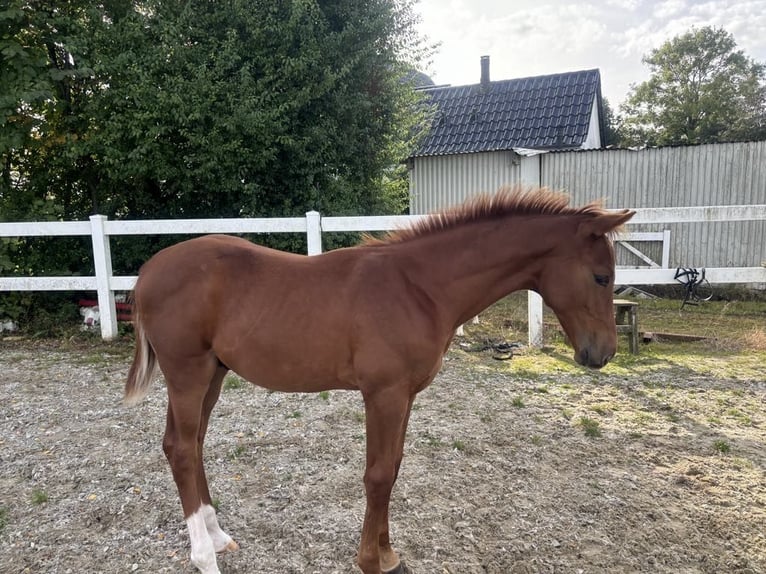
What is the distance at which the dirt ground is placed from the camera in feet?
7.68

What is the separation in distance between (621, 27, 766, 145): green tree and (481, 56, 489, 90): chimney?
12.4 meters

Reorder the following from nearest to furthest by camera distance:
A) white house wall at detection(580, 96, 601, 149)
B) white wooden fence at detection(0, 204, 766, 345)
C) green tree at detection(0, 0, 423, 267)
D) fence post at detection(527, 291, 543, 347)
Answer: white wooden fence at detection(0, 204, 766, 345), fence post at detection(527, 291, 543, 347), green tree at detection(0, 0, 423, 267), white house wall at detection(580, 96, 601, 149)

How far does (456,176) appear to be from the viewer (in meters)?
11.7

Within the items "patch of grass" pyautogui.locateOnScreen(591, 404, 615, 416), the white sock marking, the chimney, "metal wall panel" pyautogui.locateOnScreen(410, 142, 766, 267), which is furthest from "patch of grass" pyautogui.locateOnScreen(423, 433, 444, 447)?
the chimney

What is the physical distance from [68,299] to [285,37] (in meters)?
4.65

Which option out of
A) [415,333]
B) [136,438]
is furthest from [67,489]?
[415,333]

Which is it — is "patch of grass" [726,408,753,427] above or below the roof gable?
below

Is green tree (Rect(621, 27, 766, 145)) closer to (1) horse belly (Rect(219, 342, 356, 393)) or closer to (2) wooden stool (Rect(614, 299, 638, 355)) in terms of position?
(2) wooden stool (Rect(614, 299, 638, 355))

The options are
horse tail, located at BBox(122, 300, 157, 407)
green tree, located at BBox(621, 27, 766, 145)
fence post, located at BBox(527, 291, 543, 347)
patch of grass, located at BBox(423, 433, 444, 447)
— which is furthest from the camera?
green tree, located at BBox(621, 27, 766, 145)

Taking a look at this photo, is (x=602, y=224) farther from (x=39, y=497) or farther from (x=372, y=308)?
(x=39, y=497)

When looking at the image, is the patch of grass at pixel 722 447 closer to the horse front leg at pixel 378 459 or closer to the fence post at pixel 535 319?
the fence post at pixel 535 319

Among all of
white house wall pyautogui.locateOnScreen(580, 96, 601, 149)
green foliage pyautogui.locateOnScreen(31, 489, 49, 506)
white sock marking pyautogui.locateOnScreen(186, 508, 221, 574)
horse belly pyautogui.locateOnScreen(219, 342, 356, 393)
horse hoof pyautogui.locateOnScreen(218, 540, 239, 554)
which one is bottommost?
horse hoof pyautogui.locateOnScreen(218, 540, 239, 554)

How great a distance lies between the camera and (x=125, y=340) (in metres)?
6.06

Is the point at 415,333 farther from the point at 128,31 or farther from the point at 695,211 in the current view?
the point at 128,31
